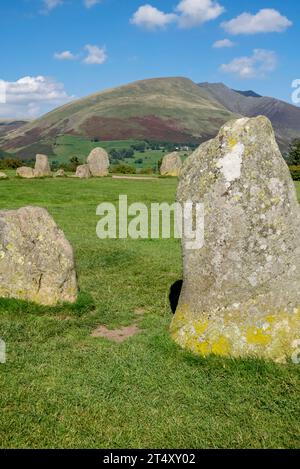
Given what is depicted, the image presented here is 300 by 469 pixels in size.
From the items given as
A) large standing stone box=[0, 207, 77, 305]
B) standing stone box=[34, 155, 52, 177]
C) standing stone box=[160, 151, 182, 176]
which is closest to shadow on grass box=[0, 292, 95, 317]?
large standing stone box=[0, 207, 77, 305]

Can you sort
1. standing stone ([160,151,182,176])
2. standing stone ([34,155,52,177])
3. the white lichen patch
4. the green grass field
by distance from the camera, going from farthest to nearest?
1. the green grass field
2. standing stone ([160,151,182,176])
3. standing stone ([34,155,52,177])
4. the white lichen patch

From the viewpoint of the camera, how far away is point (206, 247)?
356 inches

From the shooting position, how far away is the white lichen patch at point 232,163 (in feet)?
29.1

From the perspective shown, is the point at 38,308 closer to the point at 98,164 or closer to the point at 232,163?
the point at 232,163

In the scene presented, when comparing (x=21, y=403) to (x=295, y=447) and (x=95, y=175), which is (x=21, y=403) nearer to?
(x=295, y=447)

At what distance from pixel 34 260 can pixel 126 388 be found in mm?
4624

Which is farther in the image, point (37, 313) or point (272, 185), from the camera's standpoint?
point (37, 313)

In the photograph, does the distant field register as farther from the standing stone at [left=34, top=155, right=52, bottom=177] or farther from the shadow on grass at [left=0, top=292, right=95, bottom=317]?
the shadow on grass at [left=0, top=292, right=95, bottom=317]

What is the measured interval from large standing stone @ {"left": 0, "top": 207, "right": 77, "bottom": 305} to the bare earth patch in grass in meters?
1.60

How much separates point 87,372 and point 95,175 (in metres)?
44.4

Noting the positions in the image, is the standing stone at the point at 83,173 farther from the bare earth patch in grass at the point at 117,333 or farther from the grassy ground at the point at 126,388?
the bare earth patch in grass at the point at 117,333

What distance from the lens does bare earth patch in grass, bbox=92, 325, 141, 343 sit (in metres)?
9.98
